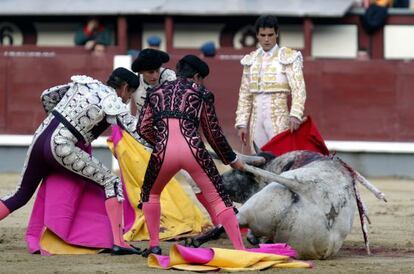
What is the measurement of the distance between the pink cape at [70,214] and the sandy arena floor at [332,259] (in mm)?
155

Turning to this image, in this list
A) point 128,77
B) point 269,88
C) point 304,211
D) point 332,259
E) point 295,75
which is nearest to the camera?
point 304,211

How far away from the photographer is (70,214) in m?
6.59

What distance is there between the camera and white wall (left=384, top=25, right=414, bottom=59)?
1313 cm

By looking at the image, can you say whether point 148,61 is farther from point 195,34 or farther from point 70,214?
point 195,34

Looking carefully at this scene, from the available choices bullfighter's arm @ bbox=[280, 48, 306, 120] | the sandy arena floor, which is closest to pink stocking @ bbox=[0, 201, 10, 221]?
the sandy arena floor

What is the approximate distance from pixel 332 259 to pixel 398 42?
726 cm

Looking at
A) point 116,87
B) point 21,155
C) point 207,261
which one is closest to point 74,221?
point 116,87

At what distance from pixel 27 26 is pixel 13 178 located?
2876mm

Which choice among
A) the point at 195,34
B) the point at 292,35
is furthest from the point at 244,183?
the point at 195,34

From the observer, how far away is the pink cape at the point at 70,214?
6.53 meters

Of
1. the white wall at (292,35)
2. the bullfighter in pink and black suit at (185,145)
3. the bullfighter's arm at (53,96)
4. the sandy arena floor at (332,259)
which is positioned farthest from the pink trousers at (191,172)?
the white wall at (292,35)

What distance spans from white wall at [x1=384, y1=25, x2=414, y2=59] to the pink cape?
22.9 ft

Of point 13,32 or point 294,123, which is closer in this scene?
point 294,123

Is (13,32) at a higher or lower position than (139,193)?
higher
